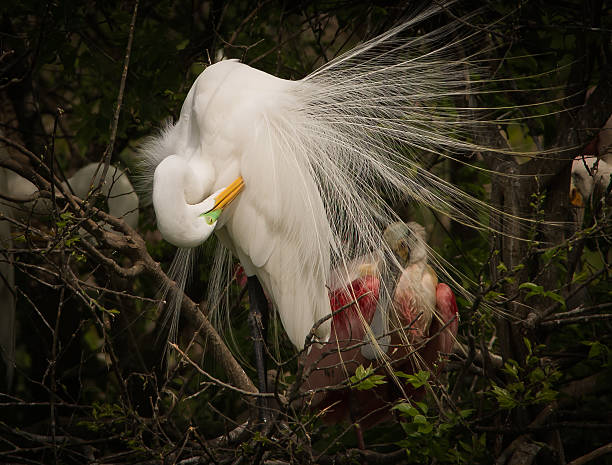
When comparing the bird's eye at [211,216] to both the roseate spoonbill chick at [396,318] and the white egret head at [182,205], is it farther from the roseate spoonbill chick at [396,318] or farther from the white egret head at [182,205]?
the roseate spoonbill chick at [396,318]

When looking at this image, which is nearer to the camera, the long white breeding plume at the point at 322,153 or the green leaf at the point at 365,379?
the green leaf at the point at 365,379

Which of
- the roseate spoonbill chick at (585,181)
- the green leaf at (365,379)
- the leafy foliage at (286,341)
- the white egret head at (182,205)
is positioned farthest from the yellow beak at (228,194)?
the roseate spoonbill chick at (585,181)

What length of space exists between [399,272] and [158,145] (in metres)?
0.85

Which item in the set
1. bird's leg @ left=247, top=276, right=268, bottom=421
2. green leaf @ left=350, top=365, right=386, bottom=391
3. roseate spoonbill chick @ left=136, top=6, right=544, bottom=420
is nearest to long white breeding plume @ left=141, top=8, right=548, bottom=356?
roseate spoonbill chick @ left=136, top=6, right=544, bottom=420

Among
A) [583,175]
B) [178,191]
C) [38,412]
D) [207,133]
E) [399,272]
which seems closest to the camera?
[178,191]

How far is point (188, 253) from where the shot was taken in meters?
2.41

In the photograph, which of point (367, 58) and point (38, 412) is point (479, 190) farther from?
point (38, 412)

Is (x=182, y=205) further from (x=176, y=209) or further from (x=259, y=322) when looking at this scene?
(x=259, y=322)

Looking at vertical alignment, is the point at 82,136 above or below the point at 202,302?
above

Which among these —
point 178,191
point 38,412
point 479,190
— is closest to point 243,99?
point 178,191

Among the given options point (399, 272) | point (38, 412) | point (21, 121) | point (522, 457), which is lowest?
point (522, 457)

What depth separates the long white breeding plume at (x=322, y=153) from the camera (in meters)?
1.93

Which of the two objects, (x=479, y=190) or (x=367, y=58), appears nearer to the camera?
(x=367, y=58)

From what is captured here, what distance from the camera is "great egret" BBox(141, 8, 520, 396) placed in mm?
1931
